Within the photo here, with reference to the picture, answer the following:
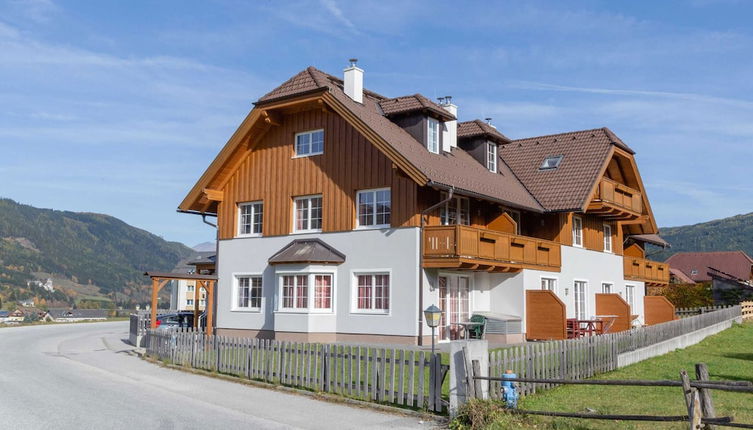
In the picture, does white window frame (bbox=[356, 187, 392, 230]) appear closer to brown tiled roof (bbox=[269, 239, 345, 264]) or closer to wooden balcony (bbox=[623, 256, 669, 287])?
brown tiled roof (bbox=[269, 239, 345, 264])

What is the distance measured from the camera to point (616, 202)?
3002 centimetres

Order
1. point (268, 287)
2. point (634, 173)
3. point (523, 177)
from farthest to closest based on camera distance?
point (634, 173)
point (523, 177)
point (268, 287)

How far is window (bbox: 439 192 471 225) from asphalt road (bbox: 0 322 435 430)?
34.2 feet

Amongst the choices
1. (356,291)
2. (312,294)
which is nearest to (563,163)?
(356,291)

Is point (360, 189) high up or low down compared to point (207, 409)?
up

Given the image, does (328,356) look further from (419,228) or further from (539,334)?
(539,334)

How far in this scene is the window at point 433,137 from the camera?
2594 centimetres

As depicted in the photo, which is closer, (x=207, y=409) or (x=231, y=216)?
(x=207, y=409)

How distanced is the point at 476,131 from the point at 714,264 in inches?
2729

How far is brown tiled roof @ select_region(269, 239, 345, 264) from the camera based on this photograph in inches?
945

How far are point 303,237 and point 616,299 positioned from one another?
537 inches

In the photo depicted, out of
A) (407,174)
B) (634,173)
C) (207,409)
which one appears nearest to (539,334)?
(407,174)

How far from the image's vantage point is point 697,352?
75.2 feet

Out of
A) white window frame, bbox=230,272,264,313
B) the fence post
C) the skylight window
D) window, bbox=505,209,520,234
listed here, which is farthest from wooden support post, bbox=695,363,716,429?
the skylight window
